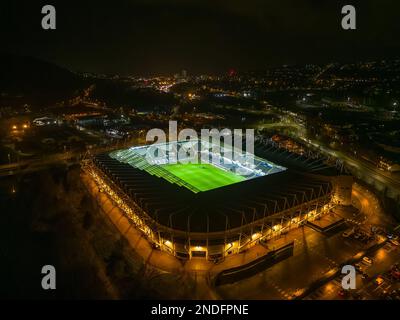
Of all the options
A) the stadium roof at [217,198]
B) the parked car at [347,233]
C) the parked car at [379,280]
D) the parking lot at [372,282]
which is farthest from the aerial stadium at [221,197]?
the parked car at [379,280]

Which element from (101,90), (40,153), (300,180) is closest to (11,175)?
(40,153)

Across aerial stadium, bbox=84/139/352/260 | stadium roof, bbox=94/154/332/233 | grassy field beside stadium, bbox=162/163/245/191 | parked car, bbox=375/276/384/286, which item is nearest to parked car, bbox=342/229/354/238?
aerial stadium, bbox=84/139/352/260

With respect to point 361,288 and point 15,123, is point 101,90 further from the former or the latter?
point 361,288

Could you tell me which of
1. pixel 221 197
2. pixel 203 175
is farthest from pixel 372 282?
pixel 203 175

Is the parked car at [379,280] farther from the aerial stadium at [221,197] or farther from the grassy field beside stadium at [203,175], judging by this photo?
the grassy field beside stadium at [203,175]

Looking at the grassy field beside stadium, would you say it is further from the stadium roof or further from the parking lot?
the parking lot
